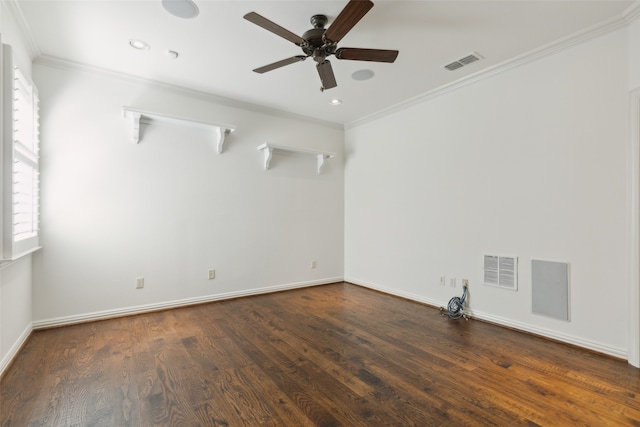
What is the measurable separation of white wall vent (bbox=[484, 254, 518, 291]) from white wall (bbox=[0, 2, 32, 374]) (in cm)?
429

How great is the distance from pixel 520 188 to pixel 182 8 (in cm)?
341

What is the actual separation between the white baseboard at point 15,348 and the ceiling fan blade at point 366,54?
340cm

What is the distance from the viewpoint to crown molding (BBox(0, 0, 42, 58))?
2252 mm

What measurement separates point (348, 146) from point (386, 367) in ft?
12.3

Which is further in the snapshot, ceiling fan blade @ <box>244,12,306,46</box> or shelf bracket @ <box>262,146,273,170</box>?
shelf bracket @ <box>262,146,273,170</box>

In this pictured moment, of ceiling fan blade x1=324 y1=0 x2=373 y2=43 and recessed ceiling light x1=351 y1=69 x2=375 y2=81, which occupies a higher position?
recessed ceiling light x1=351 y1=69 x2=375 y2=81

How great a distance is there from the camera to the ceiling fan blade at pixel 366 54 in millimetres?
2329

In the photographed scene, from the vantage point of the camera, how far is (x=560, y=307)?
9.11 ft

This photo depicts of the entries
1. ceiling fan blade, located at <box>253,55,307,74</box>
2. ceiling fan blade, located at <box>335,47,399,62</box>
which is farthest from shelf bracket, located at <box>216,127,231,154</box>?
ceiling fan blade, located at <box>335,47,399,62</box>

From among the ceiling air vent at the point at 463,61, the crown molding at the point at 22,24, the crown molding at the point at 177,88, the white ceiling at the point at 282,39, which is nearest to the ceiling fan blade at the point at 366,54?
the white ceiling at the point at 282,39

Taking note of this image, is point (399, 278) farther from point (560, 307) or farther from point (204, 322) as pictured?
point (204, 322)

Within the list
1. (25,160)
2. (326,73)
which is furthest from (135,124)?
(326,73)

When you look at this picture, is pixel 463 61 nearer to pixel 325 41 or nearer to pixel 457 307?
pixel 325 41

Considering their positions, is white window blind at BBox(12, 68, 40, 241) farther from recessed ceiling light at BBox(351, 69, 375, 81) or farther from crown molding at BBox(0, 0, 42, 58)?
recessed ceiling light at BBox(351, 69, 375, 81)
